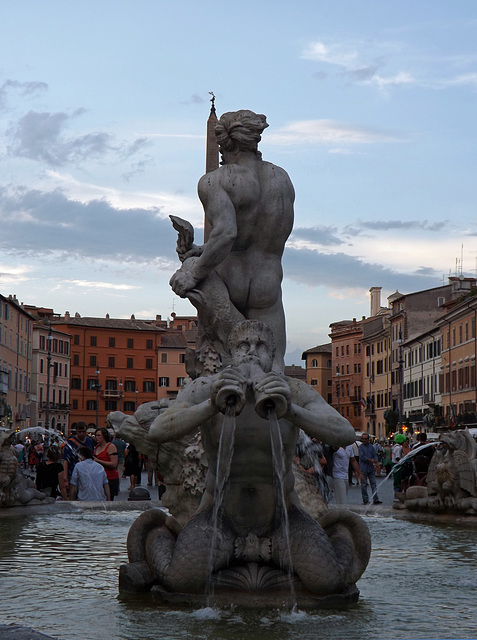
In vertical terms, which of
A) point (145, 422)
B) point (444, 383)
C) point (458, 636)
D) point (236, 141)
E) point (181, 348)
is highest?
point (181, 348)

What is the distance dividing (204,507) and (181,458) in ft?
9.76

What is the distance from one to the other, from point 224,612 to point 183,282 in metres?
3.67

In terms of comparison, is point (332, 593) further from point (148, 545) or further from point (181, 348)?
point (181, 348)

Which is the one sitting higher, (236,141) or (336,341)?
(336,341)

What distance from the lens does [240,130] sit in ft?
25.8

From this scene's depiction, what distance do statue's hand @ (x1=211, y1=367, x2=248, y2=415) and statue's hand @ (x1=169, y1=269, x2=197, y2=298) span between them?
3450mm

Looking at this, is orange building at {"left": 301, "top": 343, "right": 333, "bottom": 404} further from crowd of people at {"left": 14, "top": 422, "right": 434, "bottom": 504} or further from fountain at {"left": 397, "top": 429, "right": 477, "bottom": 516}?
fountain at {"left": 397, "top": 429, "right": 477, "bottom": 516}

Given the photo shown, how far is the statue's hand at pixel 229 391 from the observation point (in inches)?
182

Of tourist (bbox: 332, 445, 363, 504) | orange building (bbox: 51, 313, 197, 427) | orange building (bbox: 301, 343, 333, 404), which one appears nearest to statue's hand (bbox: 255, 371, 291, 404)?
tourist (bbox: 332, 445, 363, 504)

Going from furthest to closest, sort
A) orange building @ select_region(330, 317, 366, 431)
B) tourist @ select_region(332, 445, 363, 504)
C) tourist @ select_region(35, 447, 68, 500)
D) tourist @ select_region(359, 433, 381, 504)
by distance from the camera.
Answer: orange building @ select_region(330, 317, 366, 431), tourist @ select_region(359, 433, 381, 504), tourist @ select_region(332, 445, 363, 504), tourist @ select_region(35, 447, 68, 500)

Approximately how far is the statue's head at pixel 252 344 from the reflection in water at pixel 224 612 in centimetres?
110

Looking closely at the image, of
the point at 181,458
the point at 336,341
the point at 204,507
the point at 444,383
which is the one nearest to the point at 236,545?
the point at 204,507

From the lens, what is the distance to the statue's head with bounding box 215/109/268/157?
7.88 metres

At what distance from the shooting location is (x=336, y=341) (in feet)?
446
